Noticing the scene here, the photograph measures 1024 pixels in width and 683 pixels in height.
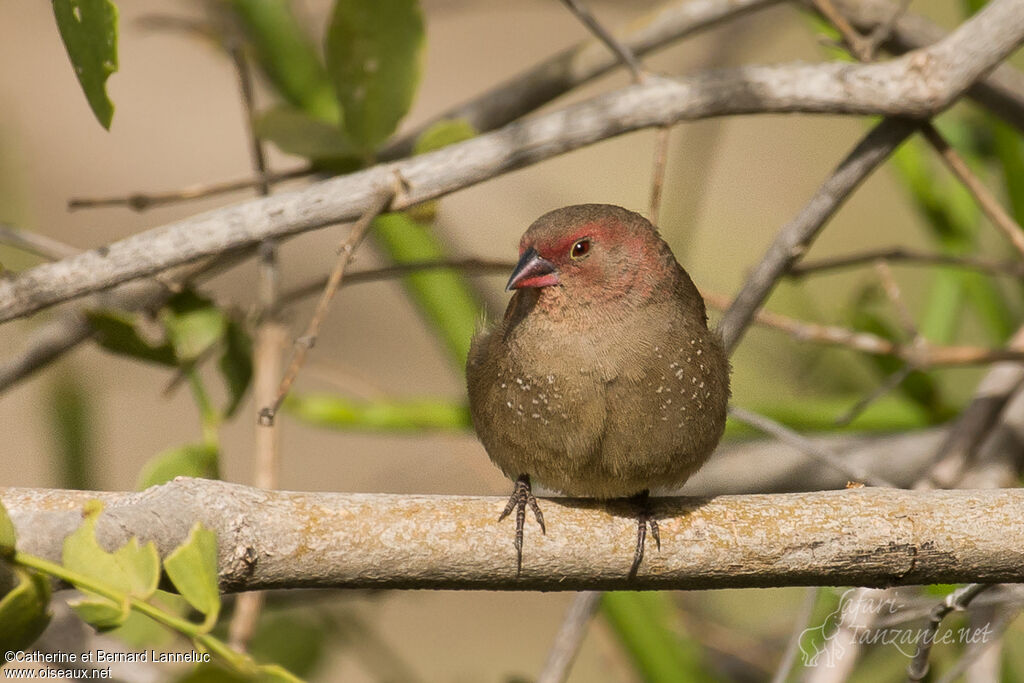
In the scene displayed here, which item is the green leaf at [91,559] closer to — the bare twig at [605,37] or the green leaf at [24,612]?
the green leaf at [24,612]

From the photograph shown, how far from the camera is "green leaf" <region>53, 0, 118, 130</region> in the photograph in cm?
199

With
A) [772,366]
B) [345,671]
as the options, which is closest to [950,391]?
[772,366]

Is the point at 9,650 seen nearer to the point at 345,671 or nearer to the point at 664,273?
the point at 664,273

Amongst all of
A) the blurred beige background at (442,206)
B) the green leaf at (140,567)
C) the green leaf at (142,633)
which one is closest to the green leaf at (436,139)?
the green leaf at (142,633)

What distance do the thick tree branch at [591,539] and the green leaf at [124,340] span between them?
80 centimetres

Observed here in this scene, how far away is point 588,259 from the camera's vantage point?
270 cm

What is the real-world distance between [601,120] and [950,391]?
8.90ft

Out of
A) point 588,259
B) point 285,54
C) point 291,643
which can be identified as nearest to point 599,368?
point 588,259

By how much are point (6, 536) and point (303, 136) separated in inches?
65.5

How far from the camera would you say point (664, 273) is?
2758 millimetres

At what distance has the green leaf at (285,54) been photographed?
358 cm

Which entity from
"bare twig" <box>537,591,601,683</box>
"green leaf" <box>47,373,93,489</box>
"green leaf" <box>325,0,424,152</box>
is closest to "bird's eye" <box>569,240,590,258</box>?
"green leaf" <box>325,0,424,152</box>

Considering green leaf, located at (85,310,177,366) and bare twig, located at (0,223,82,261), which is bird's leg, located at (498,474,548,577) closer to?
green leaf, located at (85,310,177,366)

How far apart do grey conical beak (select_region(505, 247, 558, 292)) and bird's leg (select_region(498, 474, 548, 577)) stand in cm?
51
